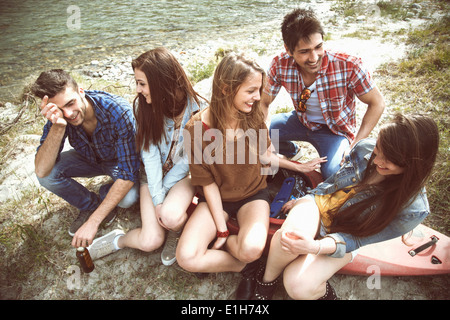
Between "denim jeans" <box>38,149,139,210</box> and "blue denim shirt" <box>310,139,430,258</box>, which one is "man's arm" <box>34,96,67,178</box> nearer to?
"denim jeans" <box>38,149,139,210</box>

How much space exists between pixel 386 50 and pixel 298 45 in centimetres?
449

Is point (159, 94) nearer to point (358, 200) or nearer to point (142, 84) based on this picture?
point (142, 84)

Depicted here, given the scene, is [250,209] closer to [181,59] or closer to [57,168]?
[57,168]

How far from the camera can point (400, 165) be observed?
1.79 m

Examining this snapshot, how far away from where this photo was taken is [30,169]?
3723 millimetres

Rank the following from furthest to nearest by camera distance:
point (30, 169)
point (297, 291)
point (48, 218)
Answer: point (30, 169)
point (48, 218)
point (297, 291)

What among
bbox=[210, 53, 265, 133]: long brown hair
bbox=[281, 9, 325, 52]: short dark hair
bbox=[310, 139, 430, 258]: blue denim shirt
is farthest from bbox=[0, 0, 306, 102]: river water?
bbox=[310, 139, 430, 258]: blue denim shirt

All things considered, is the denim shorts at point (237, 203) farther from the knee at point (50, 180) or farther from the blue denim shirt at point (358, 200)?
the knee at point (50, 180)

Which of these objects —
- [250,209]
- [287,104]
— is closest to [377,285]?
[250,209]

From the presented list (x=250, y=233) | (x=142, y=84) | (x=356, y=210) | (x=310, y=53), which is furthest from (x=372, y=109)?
(x=142, y=84)

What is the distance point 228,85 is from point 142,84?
79 cm

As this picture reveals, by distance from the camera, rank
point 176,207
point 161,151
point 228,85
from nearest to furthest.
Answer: point 228,85 → point 176,207 → point 161,151

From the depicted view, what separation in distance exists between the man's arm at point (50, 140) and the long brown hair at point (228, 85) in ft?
4.34

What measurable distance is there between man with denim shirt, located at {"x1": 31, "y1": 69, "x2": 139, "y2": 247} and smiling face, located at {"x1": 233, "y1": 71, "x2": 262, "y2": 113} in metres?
1.15
